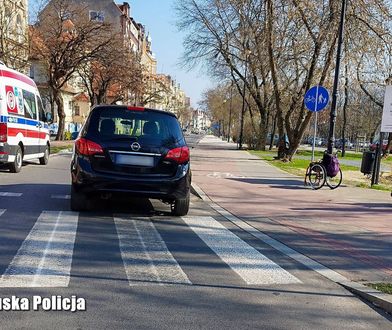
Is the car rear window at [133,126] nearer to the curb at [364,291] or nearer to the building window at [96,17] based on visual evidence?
the curb at [364,291]

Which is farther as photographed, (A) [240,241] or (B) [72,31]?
(B) [72,31]

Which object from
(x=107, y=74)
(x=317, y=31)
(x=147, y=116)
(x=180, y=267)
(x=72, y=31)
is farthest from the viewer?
(x=107, y=74)

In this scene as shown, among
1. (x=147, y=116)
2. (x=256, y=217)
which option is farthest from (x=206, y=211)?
(x=147, y=116)

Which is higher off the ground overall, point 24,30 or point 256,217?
point 24,30

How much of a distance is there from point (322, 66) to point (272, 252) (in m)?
18.3

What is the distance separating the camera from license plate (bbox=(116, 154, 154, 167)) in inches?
319

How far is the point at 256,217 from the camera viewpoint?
9.62m

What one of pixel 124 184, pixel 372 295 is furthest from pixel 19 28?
pixel 372 295

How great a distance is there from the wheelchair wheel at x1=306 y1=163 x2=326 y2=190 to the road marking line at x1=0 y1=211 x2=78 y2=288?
844cm

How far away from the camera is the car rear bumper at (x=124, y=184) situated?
26.4 ft

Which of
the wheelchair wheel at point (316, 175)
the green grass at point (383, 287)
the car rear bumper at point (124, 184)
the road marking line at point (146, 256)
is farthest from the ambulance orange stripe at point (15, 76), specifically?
the green grass at point (383, 287)

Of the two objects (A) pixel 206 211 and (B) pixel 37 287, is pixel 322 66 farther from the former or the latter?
(B) pixel 37 287

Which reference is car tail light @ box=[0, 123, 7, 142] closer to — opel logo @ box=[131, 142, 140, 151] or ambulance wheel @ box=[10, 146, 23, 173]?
ambulance wheel @ box=[10, 146, 23, 173]

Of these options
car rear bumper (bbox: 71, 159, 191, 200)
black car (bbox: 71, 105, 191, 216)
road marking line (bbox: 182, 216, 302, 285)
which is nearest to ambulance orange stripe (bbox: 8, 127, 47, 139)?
black car (bbox: 71, 105, 191, 216)
